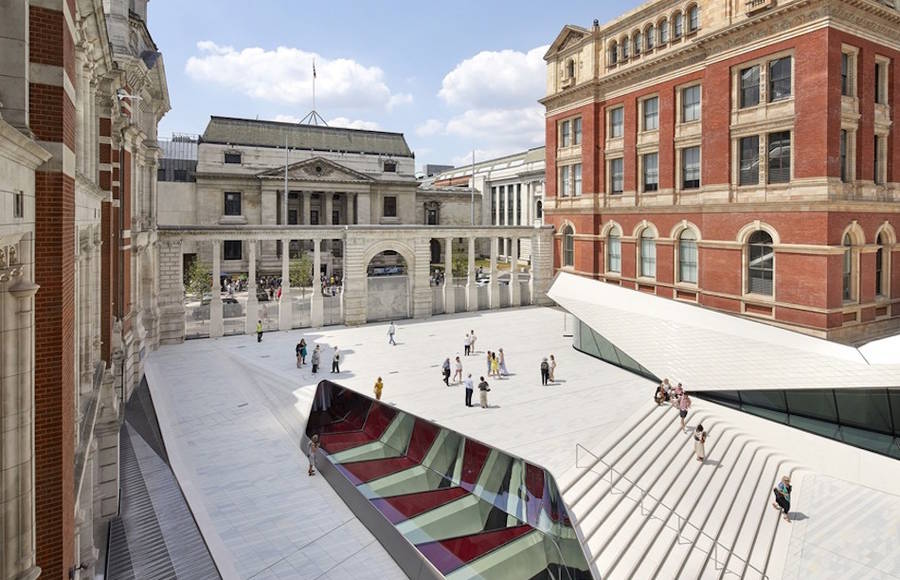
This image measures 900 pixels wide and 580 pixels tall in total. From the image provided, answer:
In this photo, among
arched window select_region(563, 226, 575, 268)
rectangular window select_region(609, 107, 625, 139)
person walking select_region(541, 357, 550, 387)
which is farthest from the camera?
arched window select_region(563, 226, 575, 268)

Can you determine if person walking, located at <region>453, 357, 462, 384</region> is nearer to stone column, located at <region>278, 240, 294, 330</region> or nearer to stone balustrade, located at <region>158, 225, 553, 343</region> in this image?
stone balustrade, located at <region>158, 225, 553, 343</region>

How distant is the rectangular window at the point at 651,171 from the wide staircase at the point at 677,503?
1659cm

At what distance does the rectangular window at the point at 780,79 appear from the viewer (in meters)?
24.3

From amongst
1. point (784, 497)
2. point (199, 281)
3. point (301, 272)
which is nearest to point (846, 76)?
point (784, 497)

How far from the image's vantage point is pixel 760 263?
25.8 meters

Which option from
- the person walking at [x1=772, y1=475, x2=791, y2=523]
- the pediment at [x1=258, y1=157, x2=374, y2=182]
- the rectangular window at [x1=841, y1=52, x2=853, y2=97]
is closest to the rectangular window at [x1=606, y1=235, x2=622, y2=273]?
the rectangular window at [x1=841, y1=52, x2=853, y2=97]

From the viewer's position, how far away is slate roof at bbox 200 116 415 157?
6781 centimetres

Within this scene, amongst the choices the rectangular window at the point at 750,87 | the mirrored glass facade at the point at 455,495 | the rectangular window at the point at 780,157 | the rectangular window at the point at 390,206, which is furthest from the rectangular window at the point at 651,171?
the rectangular window at the point at 390,206

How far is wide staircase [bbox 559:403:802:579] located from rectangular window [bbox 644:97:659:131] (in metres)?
19.0

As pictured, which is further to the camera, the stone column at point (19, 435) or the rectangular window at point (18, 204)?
the rectangular window at point (18, 204)

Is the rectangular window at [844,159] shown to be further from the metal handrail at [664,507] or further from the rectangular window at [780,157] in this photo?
the metal handrail at [664,507]

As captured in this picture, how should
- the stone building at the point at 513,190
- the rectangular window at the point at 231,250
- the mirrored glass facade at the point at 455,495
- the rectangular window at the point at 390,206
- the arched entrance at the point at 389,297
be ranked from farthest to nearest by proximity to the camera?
the stone building at the point at 513,190
the rectangular window at the point at 390,206
the rectangular window at the point at 231,250
the arched entrance at the point at 389,297
the mirrored glass facade at the point at 455,495

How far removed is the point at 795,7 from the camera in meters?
23.4

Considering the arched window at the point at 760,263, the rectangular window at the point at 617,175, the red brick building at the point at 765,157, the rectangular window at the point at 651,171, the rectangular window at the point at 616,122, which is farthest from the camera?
the rectangular window at the point at 617,175
